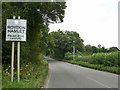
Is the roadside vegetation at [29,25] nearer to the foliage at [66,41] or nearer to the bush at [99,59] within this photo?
the bush at [99,59]

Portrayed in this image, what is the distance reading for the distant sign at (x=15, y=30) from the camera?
309 inches

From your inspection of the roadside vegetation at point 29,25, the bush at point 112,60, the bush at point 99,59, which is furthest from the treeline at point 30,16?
the bush at point 99,59

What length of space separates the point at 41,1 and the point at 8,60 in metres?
5.31

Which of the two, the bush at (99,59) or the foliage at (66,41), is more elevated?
the foliage at (66,41)

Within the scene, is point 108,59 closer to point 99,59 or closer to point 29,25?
point 99,59

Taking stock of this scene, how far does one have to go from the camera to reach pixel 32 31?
46.6 ft

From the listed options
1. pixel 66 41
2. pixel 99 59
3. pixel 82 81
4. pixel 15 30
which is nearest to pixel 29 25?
pixel 15 30

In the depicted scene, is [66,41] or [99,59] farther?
[66,41]

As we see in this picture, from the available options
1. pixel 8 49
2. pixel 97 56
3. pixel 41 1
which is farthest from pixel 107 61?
pixel 8 49

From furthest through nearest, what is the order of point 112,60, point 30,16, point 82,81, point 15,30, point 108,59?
point 108,59 → point 112,60 → point 30,16 → point 82,81 → point 15,30

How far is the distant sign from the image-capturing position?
7844mm

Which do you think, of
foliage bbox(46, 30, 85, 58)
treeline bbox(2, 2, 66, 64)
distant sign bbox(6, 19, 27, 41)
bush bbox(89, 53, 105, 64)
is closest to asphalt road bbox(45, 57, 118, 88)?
treeline bbox(2, 2, 66, 64)

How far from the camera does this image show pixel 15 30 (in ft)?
26.0

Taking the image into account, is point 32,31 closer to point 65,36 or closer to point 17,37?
point 17,37
